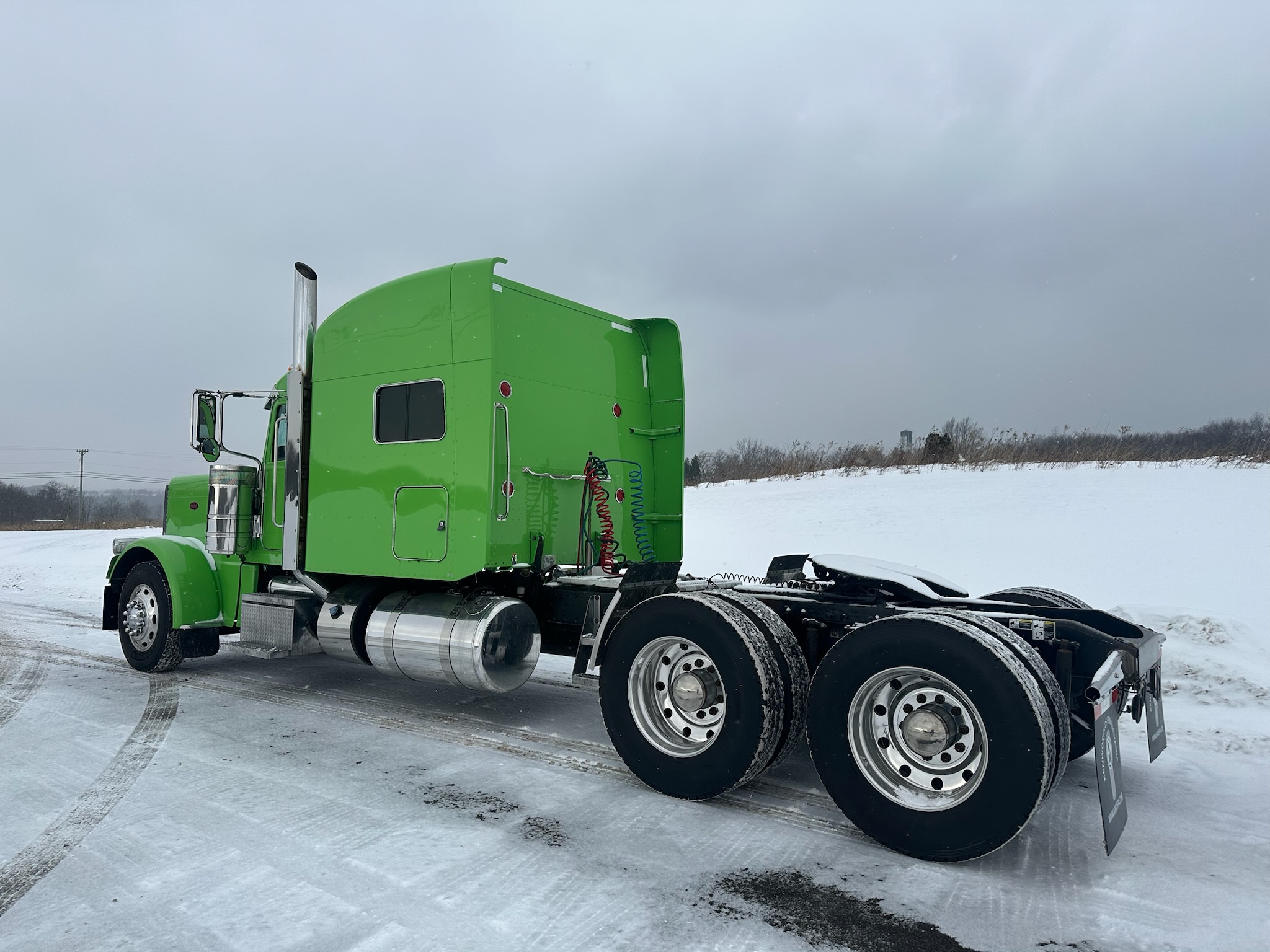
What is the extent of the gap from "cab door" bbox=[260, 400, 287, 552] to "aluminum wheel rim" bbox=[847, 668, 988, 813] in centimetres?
555

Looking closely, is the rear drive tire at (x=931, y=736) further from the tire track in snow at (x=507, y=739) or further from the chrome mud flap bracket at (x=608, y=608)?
the chrome mud flap bracket at (x=608, y=608)

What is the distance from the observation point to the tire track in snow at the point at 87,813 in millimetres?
3590

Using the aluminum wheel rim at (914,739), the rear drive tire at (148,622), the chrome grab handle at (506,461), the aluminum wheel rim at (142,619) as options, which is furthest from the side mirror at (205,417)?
the aluminum wheel rim at (914,739)

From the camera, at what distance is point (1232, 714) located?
21.1ft

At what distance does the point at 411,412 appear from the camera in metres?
6.35

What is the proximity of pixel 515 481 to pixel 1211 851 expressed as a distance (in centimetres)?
459

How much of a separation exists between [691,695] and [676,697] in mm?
128

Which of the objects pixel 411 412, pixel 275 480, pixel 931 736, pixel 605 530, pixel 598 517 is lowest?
pixel 931 736

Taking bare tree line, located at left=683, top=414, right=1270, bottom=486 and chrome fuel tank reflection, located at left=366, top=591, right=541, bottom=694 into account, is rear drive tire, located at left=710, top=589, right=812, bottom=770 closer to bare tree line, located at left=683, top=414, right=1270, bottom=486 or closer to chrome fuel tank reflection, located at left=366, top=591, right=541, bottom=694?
chrome fuel tank reflection, located at left=366, top=591, right=541, bottom=694

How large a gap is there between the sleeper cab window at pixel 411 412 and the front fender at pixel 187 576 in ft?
8.96

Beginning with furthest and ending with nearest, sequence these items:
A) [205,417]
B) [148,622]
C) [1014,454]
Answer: [1014,454] → [148,622] → [205,417]

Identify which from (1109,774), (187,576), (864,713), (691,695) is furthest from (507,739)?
(187,576)

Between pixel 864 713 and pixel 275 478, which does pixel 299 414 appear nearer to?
pixel 275 478

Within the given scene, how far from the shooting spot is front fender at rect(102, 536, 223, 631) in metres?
7.74
